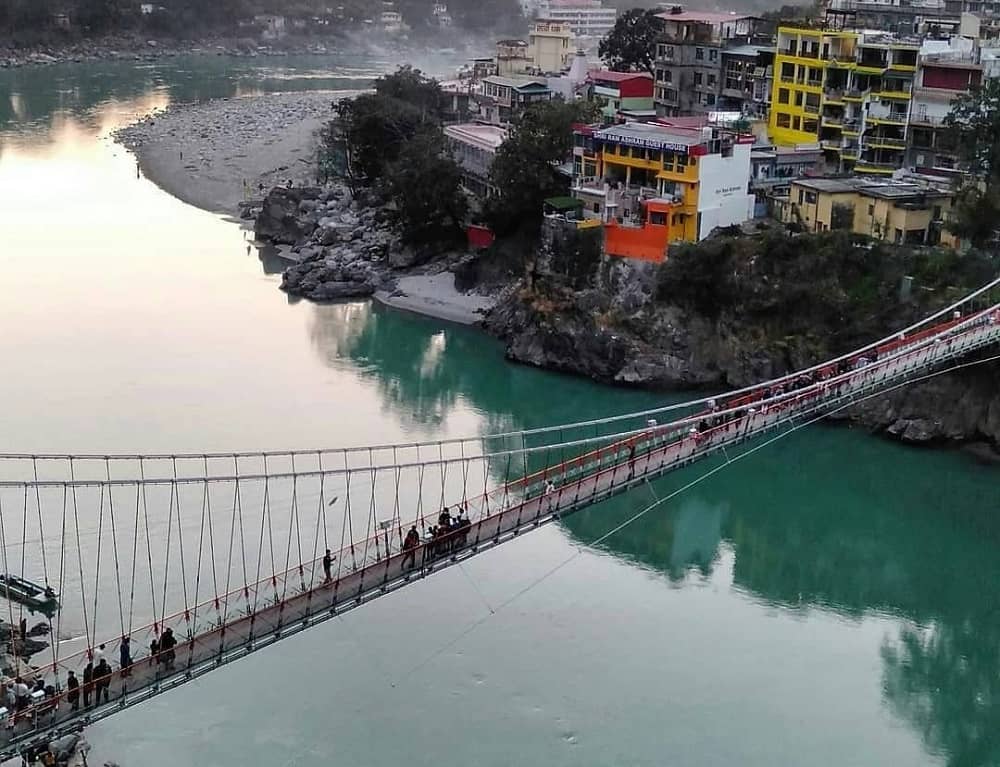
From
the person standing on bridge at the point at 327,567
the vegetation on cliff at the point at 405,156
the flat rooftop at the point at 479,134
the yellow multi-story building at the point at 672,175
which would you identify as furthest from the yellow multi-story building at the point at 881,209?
the person standing on bridge at the point at 327,567

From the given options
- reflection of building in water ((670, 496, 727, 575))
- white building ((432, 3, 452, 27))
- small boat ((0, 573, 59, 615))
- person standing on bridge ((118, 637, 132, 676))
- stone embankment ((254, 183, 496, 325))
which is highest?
white building ((432, 3, 452, 27))

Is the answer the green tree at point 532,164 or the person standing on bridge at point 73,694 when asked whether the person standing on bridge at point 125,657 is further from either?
the green tree at point 532,164

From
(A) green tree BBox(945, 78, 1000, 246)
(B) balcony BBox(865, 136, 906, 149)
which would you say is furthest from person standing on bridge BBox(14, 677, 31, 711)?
(B) balcony BBox(865, 136, 906, 149)

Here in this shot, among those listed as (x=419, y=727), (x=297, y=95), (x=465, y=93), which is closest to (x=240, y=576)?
(x=419, y=727)

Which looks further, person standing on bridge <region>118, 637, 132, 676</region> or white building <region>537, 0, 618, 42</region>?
white building <region>537, 0, 618, 42</region>

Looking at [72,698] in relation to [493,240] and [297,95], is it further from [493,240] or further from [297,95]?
[297,95]

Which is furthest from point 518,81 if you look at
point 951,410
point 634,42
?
point 951,410

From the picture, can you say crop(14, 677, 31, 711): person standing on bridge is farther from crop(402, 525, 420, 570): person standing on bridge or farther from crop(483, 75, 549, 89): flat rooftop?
crop(483, 75, 549, 89): flat rooftop
